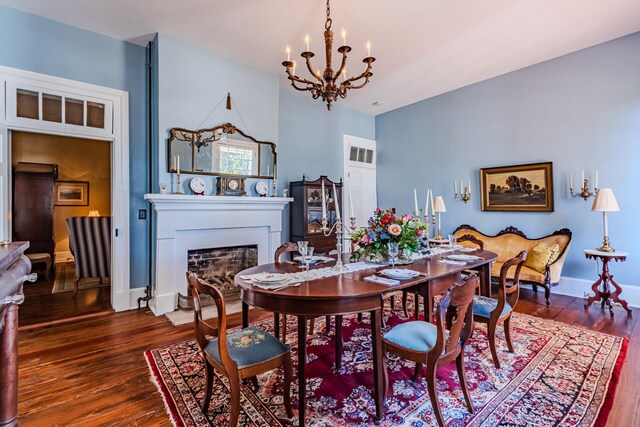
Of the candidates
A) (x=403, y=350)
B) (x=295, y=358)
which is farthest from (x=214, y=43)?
(x=403, y=350)

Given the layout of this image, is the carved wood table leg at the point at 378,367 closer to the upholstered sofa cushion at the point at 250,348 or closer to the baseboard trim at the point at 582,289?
the upholstered sofa cushion at the point at 250,348

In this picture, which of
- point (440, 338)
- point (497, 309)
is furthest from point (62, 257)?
point (497, 309)

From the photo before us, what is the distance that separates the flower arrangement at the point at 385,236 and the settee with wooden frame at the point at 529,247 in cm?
226

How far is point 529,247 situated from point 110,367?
4941 mm

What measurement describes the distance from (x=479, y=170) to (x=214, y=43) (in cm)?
423

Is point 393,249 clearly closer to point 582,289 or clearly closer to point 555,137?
point 582,289

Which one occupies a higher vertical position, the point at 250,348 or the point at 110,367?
the point at 250,348

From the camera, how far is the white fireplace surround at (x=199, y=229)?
11.4ft

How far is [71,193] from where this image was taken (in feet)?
21.7

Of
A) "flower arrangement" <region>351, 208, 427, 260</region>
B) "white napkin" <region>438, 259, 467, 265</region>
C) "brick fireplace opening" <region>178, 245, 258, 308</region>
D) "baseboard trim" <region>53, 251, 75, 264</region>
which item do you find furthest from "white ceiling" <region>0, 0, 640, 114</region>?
"baseboard trim" <region>53, 251, 75, 264</region>

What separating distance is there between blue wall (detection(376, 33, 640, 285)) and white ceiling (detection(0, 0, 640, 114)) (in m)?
0.33

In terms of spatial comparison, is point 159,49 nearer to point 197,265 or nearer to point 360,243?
point 197,265

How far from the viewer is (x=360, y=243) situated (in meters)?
2.48

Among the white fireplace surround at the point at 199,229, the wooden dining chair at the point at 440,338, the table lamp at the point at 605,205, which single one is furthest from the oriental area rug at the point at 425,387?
the table lamp at the point at 605,205
